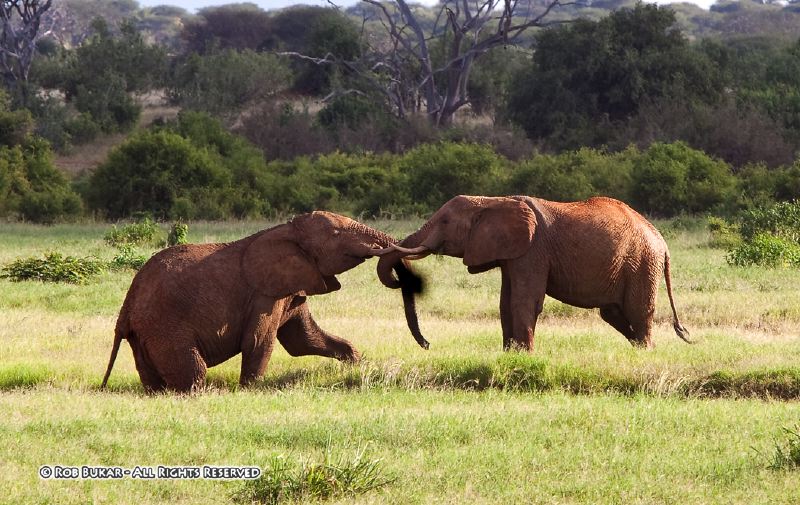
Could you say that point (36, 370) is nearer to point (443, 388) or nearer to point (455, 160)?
point (443, 388)

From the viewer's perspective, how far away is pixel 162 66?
52.7 meters

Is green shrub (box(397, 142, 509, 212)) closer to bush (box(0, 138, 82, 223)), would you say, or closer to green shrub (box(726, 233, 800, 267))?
bush (box(0, 138, 82, 223))

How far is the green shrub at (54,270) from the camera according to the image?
16953 mm

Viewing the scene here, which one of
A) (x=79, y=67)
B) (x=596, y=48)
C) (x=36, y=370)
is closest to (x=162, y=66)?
(x=79, y=67)

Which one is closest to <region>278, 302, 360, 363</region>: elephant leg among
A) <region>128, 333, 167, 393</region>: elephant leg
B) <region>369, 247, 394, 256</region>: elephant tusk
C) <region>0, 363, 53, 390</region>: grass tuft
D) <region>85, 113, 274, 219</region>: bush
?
<region>369, 247, 394, 256</region>: elephant tusk

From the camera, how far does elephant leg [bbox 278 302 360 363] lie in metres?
10.6

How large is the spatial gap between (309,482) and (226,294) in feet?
10.8

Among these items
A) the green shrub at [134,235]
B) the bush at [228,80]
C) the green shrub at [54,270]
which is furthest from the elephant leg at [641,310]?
the bush at [228,80]

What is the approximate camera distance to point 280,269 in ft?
32.9

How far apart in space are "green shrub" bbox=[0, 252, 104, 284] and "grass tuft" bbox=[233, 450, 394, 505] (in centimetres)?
1037

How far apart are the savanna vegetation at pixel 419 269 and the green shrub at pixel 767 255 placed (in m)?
0.05

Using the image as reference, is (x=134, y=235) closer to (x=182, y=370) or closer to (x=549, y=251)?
(x=549, y=251)

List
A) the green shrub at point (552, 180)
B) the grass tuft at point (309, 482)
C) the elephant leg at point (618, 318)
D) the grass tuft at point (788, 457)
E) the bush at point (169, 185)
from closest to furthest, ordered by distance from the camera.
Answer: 1. the grass tuft at point (309, 482)
2. the grass tuft at point (788, 457)
3. the elephant leg at point (618, 318)
4. the green shrub at point (552, 180)
5. the bush at point (169, 185)

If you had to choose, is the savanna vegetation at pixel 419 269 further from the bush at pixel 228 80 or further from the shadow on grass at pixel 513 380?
the bush at pixel 228 80
